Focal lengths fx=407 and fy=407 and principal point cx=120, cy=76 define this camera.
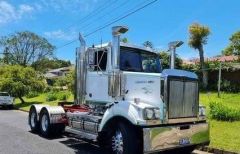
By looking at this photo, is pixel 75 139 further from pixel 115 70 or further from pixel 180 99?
pixel 180 99

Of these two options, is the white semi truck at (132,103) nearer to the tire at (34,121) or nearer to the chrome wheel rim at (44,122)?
the chrome wheel rim at (44,122)

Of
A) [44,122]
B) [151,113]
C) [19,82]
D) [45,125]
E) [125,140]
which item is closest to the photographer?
[151,113]

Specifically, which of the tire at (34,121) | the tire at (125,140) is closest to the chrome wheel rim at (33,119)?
the tire at (34,121)

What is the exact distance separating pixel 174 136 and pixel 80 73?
418 centimetres

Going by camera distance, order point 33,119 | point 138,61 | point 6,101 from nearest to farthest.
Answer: point 138,61, point 33,119, point 6,101

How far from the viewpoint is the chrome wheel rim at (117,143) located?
9.60 meters

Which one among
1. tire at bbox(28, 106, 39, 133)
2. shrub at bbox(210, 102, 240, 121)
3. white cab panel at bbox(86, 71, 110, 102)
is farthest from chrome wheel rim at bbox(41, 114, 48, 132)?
shrub at bbox(210, 102, 240, 121)

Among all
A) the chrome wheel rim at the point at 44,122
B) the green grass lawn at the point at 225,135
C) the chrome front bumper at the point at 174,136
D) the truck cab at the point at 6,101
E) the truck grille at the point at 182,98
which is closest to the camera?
the chrome front bumper at the point at 174,136

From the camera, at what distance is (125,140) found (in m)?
9.30

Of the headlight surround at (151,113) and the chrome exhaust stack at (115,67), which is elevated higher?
the chrome exhaust stack at (115,67)

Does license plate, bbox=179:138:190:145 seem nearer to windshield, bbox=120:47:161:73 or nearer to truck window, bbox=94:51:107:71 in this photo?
windshield, bbox=120:47:161:73

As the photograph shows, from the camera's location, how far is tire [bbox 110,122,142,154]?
30.1ft

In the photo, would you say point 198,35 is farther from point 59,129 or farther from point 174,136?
point 174,136

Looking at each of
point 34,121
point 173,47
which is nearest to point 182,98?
point 173,47
